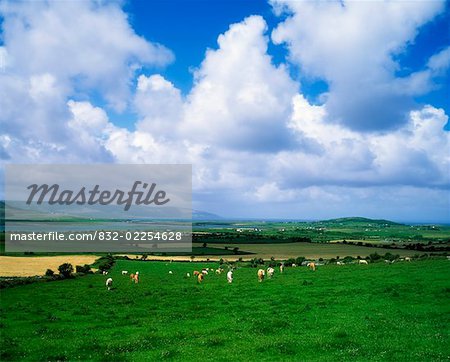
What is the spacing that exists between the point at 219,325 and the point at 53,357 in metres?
9.58

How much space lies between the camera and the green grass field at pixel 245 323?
17578 mm

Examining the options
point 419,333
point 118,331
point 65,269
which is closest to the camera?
point 419,333

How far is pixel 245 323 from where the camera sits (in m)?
23.4

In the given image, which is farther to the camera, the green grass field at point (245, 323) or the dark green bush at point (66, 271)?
the dark green bush at point (66, 271)

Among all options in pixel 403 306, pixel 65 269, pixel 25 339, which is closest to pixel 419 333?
pixel 403 306

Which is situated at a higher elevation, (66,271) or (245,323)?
(245,323)

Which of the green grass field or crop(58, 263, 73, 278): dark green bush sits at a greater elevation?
the green grass field

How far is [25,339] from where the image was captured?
21.3m

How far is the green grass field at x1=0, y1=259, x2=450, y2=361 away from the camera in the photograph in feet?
57.7

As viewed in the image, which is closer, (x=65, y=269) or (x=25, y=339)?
(x=25, y=339)

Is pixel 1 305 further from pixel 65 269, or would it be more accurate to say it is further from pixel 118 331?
pixel 65 269

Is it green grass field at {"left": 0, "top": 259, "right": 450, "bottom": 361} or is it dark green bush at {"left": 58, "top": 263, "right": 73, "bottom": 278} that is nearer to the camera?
green grass field at {"left": 0, "top": 259, "right": 450, "bottom": 361}

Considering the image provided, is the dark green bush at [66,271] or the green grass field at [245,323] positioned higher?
the green grass field at [245,323]

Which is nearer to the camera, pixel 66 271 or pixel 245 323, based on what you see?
pixel 245 323
